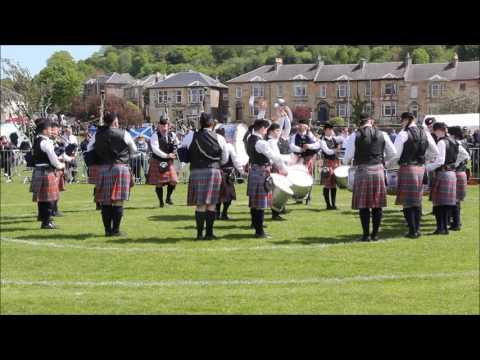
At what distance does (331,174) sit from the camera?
988cm

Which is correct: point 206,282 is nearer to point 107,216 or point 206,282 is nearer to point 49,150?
point 107,216

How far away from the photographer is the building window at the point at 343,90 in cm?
604

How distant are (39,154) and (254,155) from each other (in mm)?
2622

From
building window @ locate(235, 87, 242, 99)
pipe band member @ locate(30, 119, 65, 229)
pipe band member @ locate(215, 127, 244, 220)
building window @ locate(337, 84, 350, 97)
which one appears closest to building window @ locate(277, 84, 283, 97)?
building window @ locate(337, 84, 350, 97)

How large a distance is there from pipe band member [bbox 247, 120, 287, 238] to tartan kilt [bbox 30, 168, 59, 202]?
246 centimetres

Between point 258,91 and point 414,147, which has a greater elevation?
point 258,91

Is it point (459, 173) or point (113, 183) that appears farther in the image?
point (459, 173)

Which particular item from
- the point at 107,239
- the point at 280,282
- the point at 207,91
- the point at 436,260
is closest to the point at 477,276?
the point at 436,260

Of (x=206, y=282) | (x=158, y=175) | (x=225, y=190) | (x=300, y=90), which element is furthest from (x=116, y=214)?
(x=300, y=90)

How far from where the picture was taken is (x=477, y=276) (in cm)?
562

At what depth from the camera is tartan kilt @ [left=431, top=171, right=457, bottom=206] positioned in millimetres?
7832

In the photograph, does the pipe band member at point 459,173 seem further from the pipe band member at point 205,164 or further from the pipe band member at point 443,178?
the pipe band member at point 205,164

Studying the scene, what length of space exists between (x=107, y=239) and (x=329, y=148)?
362 centimetres
